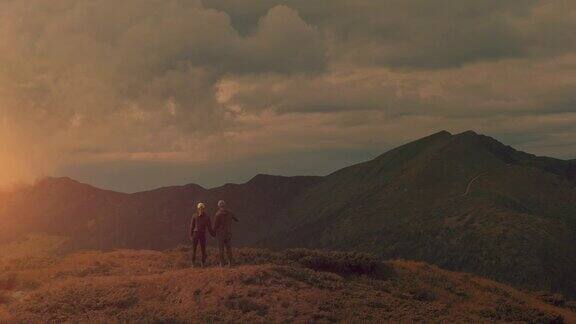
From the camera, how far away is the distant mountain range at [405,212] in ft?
295

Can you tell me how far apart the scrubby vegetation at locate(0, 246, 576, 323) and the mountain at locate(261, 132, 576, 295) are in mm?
53311

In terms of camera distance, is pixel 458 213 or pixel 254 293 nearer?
pixel 254 293

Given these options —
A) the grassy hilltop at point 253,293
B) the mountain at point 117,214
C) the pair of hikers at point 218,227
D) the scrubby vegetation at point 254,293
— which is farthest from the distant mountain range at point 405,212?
the pair of hikers at point 218,227

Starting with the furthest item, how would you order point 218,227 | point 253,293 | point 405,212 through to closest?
point 405,212
point 218,227
point 253,293

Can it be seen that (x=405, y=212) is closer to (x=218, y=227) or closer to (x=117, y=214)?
(x=117, y=214)

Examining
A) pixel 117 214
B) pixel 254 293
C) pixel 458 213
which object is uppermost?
pixel 254 293

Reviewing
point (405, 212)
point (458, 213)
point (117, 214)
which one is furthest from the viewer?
point (117, 214)

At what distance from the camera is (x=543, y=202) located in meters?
115

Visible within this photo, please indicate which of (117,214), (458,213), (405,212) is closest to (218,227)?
(458,213)

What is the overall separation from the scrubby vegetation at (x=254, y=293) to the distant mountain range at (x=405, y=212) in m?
53.7

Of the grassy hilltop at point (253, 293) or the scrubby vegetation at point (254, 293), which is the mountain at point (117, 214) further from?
the scrubby vegetation at point (254, 293)

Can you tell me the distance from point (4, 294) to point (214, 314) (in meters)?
9.66

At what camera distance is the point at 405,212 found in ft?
393

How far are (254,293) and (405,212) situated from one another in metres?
99.9
